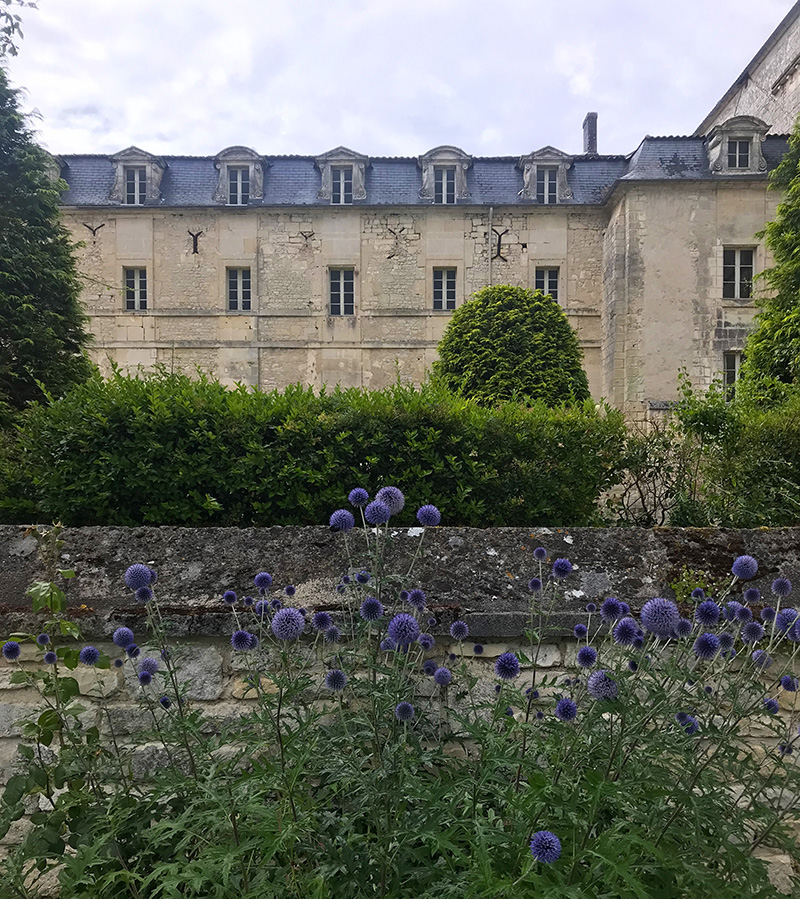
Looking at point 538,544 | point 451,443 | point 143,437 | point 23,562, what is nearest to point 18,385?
point 143,437

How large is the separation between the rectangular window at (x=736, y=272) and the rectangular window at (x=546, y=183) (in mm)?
5386

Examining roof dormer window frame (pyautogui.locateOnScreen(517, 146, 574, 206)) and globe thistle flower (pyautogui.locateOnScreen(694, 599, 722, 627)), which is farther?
roof dormer window frame (pyautogui.locateOnScreen(517, 146, 574, 206))

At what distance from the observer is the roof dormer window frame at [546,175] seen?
18.6 metres

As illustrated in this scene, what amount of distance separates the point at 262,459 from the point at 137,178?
1916 cm

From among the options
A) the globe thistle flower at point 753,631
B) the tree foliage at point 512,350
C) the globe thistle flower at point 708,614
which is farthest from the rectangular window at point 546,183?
the globe thistle flower at point 708,614

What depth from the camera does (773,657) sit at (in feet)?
8.14

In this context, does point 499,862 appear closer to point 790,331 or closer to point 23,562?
point 23,562

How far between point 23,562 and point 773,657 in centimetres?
324

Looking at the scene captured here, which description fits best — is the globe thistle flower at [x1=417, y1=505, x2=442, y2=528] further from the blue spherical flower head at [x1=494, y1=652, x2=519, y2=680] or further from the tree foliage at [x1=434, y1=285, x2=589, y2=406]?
the tree foliage at [x1=434, y1=285, x2=589, y2=406]

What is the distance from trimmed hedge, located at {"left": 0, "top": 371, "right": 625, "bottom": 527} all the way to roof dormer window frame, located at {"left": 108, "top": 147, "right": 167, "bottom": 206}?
698 inches

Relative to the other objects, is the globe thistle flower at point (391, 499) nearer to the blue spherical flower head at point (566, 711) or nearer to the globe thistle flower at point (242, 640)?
the globe thistle flower at point (242, 640)

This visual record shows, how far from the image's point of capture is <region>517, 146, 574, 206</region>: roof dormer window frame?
1862 cm

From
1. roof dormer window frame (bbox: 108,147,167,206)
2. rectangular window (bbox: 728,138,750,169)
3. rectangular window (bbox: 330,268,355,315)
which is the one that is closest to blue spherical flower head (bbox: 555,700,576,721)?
rectangular window (bbox: 330,268,355,315)

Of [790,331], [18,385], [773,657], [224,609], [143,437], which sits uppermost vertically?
[790,331]
